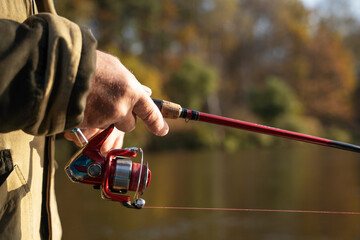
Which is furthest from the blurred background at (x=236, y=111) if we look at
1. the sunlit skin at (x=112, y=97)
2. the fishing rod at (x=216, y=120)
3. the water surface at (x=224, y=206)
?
the sunlit skin at (x=112, y=97)

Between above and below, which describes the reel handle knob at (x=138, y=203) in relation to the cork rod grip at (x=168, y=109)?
below

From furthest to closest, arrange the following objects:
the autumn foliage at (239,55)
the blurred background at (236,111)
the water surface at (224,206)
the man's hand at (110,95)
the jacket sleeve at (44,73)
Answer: the autumn foliage at (239,55), the blurred background at (236,111), the water surface at (224,206), the man's hand at (110,95), the jacket sleeve at (44,73)

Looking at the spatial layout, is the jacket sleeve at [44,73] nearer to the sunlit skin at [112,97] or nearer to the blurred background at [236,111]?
the sunlit skin at [112,97]

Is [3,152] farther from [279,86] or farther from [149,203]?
[279,86]

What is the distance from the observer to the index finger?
4.05 ft

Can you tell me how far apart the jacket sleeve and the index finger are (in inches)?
7.3

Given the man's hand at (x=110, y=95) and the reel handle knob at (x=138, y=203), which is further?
the reel handle knob at (x=138, y=203)

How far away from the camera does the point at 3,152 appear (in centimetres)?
120

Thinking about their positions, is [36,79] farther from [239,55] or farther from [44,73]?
[239,55]

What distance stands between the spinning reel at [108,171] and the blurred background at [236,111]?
76 cm

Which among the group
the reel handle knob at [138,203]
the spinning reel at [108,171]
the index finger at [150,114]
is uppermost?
the index finger at [150,114]

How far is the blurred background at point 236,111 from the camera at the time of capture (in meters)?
5.57

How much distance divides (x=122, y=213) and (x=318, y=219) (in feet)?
7.93

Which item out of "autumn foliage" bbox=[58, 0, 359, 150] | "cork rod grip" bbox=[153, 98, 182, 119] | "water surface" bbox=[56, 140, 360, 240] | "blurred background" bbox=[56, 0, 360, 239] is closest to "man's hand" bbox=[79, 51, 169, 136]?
"cork rod grip" bbox=[153, 98, 182, 119]
